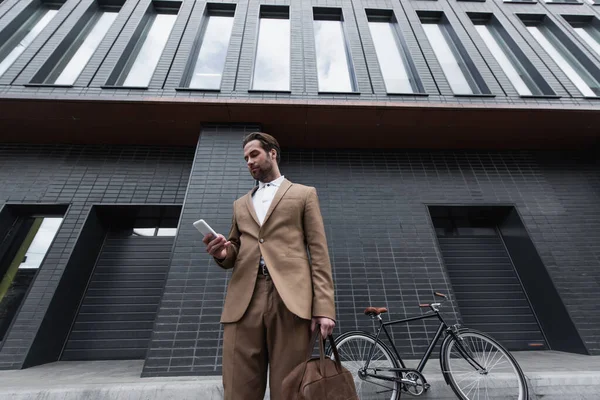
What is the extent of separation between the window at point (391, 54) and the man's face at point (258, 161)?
4947mm

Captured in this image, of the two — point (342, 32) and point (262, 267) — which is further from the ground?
point (342, 32)

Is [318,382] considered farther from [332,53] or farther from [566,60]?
[566,60]

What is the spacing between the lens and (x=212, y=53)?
6496 mm

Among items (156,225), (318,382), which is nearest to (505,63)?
(318,382)

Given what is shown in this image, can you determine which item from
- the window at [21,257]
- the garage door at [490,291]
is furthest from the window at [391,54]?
the window at [21,257]

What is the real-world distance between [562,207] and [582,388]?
13.0ft

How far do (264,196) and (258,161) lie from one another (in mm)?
271

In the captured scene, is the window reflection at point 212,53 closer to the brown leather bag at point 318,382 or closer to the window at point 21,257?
the window at point 21,257

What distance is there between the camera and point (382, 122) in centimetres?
516

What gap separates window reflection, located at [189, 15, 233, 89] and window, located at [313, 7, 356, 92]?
7.91 feet

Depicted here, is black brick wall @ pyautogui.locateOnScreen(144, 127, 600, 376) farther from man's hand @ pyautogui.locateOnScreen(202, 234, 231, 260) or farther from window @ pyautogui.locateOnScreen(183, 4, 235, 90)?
man's hand @ pyautogui.locateOnScreen(202, 234, 231, 260)

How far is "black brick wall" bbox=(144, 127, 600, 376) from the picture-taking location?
3529 millimetres

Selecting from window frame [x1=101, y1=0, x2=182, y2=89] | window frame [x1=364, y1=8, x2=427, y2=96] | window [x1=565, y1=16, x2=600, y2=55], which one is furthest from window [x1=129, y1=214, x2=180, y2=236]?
window [x1=565, y1=16, x2=600, y2=55]

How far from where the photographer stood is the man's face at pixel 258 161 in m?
1.96
